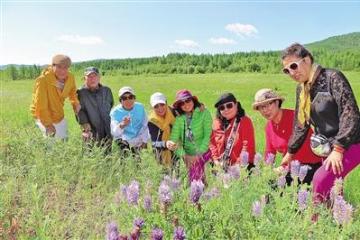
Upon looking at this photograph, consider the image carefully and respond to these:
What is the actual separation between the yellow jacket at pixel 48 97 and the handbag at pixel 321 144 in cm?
402

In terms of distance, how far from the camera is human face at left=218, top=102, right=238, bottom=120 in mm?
6152

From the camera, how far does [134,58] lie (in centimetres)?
10300

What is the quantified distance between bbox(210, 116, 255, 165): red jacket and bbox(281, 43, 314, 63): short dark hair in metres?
1.72

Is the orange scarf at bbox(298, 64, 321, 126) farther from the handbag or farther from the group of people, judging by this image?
the handbag

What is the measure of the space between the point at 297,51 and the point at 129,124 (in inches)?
131

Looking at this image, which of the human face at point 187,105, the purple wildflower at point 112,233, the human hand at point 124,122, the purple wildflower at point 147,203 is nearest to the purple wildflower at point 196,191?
the purple wildflower at point 147,203

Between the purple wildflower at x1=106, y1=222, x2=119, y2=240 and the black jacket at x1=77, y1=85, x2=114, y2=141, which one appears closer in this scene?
the purple wildflower at x1=106, y1=222, x2=119, y2=240

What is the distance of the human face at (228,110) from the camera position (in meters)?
6.15

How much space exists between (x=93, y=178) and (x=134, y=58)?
322 feet

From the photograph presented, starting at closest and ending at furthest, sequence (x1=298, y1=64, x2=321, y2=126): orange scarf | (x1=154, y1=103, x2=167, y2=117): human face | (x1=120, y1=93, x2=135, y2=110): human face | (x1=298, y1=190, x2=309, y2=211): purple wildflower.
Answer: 1. (x1=298, y1=190, x2=309, y2=211): purple wildflower
2. (x1=298, y1=64, x2=321, y2=126): orange scarf
3. (x1=154, y1=103, x2=167, y2=117): human face
4. (x1=120, y1=93, x2=135, y2=110): human face

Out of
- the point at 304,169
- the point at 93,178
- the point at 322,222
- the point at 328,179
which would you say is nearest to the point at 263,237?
the point at 322,222

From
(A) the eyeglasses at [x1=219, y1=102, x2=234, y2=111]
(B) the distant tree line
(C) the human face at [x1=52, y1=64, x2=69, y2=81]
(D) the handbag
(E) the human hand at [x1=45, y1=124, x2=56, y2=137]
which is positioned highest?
(C) the human face at [x1=52, y1=64, x2=69, y2=81]

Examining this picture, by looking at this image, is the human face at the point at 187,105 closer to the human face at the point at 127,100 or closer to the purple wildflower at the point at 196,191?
the human face at the point at 127,100

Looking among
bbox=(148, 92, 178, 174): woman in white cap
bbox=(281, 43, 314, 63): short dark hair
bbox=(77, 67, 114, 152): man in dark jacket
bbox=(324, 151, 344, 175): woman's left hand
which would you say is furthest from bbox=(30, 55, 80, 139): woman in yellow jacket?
bbox=(324, 151, 344, 175): woman's left hand
